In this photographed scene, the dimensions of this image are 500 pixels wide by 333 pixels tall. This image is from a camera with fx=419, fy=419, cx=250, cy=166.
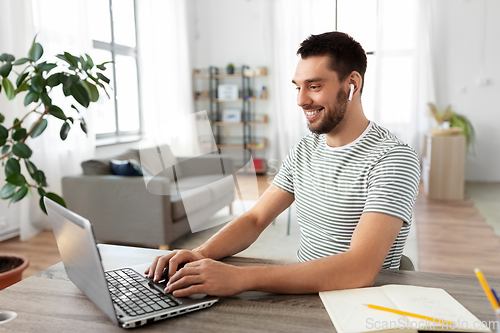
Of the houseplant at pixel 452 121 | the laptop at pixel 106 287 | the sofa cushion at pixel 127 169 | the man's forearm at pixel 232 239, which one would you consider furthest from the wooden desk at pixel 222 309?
the houseplant at pixel 452 121

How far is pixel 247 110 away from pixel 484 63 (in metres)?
3.33

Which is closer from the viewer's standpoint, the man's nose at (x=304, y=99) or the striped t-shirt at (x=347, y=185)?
the striped t-shirt at (x=347, y=185)

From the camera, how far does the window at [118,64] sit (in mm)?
4672

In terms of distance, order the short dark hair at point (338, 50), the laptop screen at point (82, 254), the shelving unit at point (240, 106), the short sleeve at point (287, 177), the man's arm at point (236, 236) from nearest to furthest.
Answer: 1. the laptop screen at point (82, 254)
2. the man's arm at point (236, 236)
3. the short dark hair at point (338, 50)
4. the short sleeve at point (287, 177)
5. the shelving unit at point (240, 106)

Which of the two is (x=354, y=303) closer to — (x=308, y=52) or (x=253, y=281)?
(x=253, y=281)

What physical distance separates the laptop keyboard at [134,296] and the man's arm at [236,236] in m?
0.05

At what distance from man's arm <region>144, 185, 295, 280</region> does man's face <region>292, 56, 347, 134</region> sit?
0.92 feet

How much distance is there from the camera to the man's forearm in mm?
1097

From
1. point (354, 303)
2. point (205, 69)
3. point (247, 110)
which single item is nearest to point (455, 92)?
point (247, 110)

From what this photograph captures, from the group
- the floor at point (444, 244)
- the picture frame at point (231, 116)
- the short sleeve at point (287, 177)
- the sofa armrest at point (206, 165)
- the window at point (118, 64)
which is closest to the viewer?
the short sleeve at point (287, 177)

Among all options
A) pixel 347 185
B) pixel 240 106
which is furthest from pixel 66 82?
pixel 240 106

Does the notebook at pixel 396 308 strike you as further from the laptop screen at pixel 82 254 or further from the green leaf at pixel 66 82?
the green leaf at pixel 66 82

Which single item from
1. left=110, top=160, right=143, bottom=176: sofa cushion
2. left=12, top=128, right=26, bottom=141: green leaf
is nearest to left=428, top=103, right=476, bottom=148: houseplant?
left=110, top=160, right=143, bottom=176: sofa cushion

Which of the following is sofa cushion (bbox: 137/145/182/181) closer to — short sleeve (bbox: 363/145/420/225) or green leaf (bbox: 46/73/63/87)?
green leaf (bbox: 46/73/63/87)
